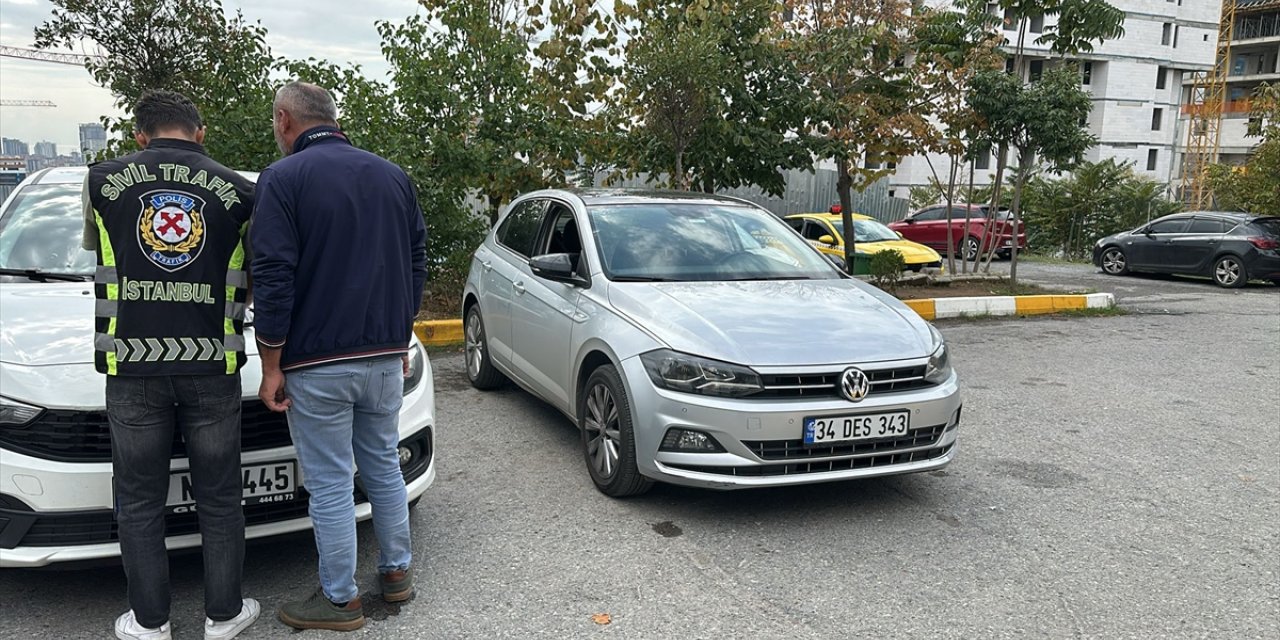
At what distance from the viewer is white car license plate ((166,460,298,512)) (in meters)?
3.04

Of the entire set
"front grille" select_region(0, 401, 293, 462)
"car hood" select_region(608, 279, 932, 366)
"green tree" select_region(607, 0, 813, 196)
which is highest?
"green tree" select_region(607, 0, 813, 196)

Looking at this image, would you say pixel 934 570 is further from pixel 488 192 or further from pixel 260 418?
pixel 488 192

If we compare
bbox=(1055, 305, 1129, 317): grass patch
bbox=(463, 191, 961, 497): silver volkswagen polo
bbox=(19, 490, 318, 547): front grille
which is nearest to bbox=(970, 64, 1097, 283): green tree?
bbox=(1055, 305, 1129, 317): grass patch

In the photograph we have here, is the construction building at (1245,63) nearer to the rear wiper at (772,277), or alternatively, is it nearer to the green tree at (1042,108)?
the green tree at (1042,108)

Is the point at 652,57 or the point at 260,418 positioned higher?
the point at 652,57

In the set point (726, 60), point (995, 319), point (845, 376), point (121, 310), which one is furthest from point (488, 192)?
point (121, 310)

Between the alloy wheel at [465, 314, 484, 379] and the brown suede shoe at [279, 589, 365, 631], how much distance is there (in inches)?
139

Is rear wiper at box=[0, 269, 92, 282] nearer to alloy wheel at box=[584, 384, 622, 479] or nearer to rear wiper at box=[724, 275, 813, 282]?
alloy wheel at box=[584, 384, 622, 479]

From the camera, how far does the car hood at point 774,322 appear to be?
4.05 meters

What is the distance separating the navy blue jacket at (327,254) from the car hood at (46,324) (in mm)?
546

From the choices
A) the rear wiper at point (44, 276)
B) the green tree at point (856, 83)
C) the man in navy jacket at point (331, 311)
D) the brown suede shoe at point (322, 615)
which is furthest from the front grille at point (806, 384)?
the green tree at point (856, 83)

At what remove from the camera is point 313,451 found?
117 inches

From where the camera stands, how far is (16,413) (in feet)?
9.53

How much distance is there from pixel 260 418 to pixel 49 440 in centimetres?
63
